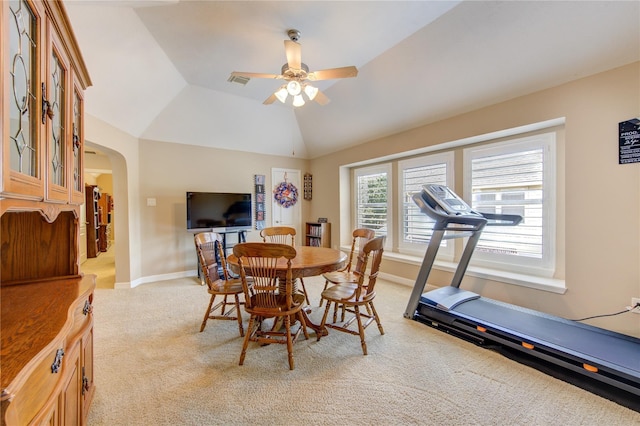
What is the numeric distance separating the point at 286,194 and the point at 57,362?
4871 millimetres

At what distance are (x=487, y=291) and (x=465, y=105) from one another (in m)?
2.25

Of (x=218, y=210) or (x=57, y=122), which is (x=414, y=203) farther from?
(x=57, y=122)

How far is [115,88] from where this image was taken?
322 centimetres

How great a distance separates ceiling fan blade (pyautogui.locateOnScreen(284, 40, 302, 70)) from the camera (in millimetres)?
2242

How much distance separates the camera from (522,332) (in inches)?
86.0

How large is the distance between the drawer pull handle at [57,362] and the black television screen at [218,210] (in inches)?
145

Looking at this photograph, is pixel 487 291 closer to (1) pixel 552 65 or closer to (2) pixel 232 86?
(1) pixel 552 65

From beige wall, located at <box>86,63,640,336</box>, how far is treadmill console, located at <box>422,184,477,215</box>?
2.90ft

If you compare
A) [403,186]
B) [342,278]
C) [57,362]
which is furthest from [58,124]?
[403,186]

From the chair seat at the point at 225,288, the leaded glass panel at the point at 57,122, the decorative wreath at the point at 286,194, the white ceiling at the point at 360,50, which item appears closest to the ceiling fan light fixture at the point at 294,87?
the white ceiling at the point at 360,50

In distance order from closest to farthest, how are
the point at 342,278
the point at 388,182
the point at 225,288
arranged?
the point at 225,288 < the point at 342,278 < the point at 388,182

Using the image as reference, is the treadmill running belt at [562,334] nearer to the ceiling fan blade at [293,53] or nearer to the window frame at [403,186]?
the window frame at [403,186]

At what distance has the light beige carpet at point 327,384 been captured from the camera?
161 cm

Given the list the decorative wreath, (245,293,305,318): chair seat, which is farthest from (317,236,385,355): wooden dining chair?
the decorative wreath
